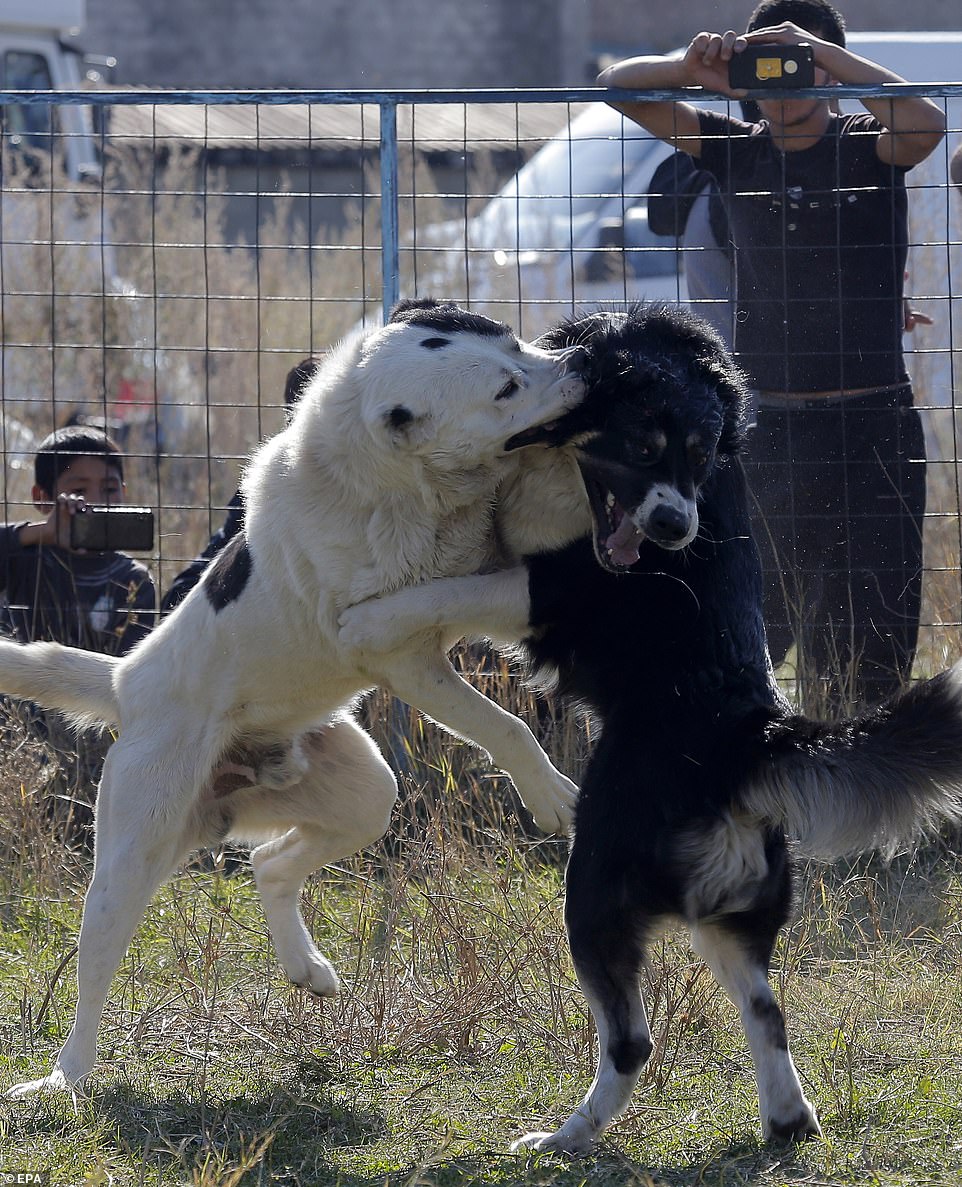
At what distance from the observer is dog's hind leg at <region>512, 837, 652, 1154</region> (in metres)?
2.84

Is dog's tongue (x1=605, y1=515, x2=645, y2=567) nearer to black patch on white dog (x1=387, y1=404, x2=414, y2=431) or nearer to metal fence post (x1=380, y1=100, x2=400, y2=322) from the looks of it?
black patch on white dog (x1=387, y1=404, x2=414, y2=431)

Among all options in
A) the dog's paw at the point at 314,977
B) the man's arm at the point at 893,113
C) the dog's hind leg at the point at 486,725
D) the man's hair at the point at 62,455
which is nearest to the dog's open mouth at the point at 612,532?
the dog's hind leg at the point at 486,725

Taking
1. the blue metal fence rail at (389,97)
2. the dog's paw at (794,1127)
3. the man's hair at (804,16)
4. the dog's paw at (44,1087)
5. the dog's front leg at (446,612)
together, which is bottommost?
the dog's paw at (44,1087)

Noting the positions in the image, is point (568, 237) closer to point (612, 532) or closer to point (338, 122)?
point (612, 532)

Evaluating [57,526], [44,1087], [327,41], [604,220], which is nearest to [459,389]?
[44,1087]

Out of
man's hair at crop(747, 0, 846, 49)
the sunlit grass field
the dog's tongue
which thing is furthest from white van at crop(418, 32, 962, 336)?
the dog's tongue

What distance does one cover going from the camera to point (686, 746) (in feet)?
9.55

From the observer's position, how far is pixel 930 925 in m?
4.02

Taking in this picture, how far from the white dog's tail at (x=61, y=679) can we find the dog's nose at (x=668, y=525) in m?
1.48

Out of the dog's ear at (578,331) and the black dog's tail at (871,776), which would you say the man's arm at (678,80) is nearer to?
the dog's ear at (578,331)

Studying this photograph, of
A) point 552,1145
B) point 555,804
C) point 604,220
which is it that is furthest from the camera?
point 604,220

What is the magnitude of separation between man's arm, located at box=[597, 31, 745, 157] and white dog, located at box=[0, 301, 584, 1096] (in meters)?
1.71

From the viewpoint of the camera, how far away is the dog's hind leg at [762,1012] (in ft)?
9.26

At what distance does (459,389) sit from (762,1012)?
54.7 inches
